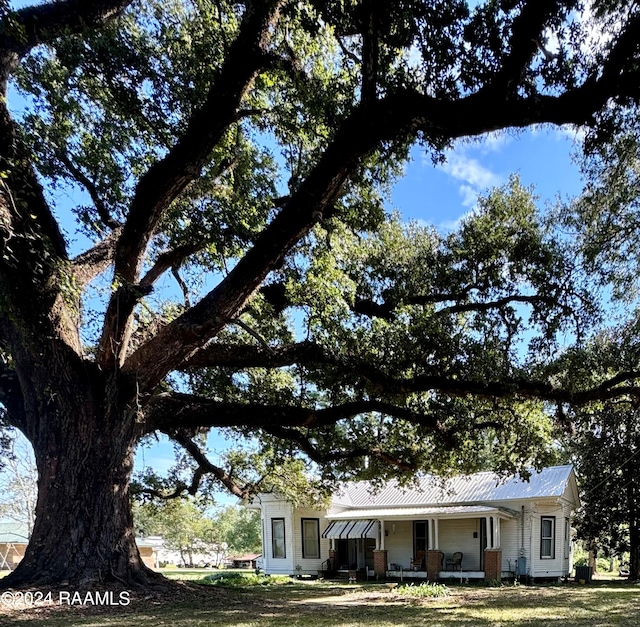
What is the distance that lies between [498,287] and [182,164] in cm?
613

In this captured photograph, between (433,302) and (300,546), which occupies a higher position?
(433,302)

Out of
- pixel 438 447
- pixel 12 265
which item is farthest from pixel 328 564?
pixel 12 265

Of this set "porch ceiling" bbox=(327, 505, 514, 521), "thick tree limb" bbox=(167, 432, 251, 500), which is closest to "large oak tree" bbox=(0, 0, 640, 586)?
"thick tree limb" bbox=(167, 432, 251, 500)

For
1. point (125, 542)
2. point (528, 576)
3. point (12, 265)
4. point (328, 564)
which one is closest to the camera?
point (12, 265)

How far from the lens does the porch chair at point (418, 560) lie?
712 inches

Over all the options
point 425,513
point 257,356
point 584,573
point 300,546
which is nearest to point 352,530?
point 300,546

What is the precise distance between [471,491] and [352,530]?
469cm

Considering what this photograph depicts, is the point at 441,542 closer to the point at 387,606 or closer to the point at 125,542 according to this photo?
the point at 387,606

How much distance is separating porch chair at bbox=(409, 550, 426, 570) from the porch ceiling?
133 centimetres

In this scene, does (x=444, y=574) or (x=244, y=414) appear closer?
(x=244, y=414)

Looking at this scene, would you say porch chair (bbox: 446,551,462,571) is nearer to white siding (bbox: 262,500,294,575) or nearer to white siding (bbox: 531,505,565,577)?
white siding (bbox: 531,505,565,577)

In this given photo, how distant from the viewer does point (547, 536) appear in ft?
58.3

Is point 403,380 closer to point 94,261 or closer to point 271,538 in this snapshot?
point 94,261

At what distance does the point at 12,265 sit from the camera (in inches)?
271
